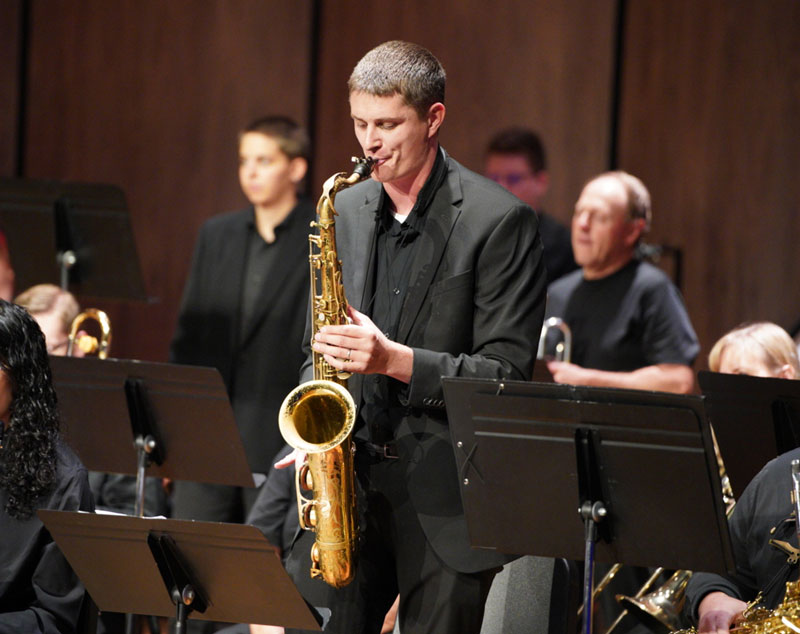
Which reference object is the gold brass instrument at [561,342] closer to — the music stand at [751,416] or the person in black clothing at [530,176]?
the person in black clothing at [530,176]

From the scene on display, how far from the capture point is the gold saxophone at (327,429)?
8.60ft

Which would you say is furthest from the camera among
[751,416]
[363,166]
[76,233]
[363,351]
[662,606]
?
[76,233]

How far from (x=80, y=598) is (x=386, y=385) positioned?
880 mm

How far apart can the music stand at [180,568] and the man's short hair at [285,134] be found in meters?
2.65

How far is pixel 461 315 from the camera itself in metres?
2.65

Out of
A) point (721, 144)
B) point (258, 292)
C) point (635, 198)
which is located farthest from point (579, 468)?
point (721, 144)

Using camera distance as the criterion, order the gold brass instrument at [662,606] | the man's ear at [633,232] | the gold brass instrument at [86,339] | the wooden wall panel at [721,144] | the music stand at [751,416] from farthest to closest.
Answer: the wooden wall panel at [721,144], the man's ear at [633,232], the gold brass instrument at [86,339], the gold brass instrument at [662,606], the music stand at [751,416]

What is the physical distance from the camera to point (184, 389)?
361 cm

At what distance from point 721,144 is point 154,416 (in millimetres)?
3805

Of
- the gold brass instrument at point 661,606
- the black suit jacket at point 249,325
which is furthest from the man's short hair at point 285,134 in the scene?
the gold brass instrument at point 661,606

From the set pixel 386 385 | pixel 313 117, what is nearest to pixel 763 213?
pixel 313 117

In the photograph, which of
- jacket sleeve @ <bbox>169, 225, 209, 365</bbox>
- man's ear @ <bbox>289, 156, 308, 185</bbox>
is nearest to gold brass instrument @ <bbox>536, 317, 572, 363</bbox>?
man's ear @ <bbox>289, 156, 308, 185</bbox>

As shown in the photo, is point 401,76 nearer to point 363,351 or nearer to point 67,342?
point 363,351

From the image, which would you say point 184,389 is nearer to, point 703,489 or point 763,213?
point 703,489
